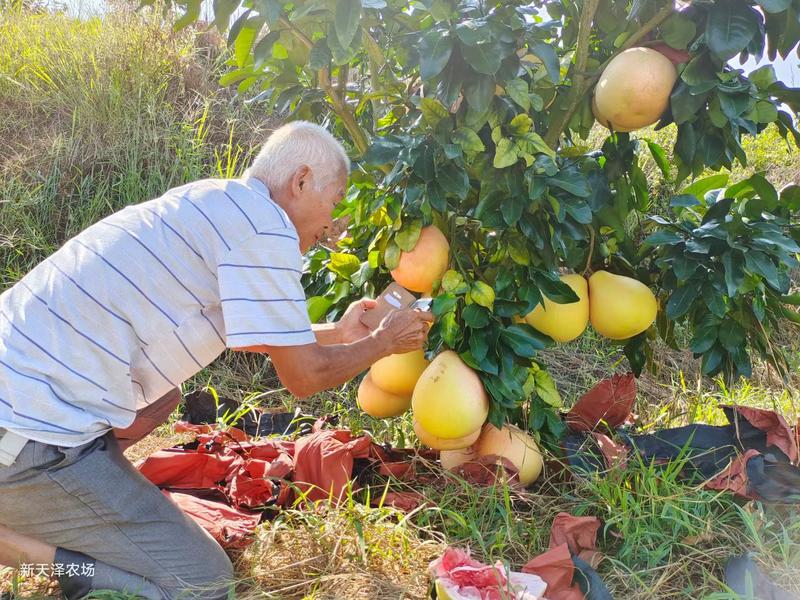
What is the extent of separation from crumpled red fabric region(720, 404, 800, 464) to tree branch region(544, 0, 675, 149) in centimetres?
100

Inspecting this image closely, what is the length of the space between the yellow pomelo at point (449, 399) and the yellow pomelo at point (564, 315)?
11.2 inches

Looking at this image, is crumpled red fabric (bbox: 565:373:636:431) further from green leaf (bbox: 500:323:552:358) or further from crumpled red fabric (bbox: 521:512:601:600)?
crumpled red fabric (bbox: 521:512:601:600)

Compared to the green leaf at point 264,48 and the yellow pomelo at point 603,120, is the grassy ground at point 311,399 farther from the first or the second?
the green leaf at point 264,48

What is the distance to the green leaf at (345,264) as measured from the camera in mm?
2643

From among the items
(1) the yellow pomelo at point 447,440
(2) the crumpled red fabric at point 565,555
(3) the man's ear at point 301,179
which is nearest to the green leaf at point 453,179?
(3) the man's ear at point 301,179

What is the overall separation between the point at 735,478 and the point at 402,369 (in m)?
0.98

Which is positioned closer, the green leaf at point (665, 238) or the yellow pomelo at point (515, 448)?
the green leaf at point (665, 238)

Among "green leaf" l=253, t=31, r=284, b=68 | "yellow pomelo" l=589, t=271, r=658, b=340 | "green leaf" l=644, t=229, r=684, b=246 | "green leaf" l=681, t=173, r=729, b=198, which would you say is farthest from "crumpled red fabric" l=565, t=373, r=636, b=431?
"green leaf" l=253, t=31, r=284, b=68

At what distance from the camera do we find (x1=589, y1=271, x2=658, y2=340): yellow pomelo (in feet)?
7.76

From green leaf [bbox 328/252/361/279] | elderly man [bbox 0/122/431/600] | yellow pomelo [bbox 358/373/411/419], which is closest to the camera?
elderly man [bbox 0/122/431/600]

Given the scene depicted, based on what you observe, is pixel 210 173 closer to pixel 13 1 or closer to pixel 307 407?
pixel 307 407

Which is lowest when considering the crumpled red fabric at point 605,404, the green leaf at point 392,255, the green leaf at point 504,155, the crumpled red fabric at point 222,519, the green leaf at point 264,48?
the crumpled red fabric at point 605,404

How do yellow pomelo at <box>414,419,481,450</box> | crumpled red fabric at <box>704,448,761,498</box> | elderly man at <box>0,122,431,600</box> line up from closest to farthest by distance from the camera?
1. elderly man at <box>0,122,431,600</box>
2. crumpled red fabric at <box>704,448,761,498</box>
3. yellow pomelo at <box>414,419,481,450</box>

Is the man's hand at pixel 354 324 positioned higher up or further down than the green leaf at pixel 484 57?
further down
